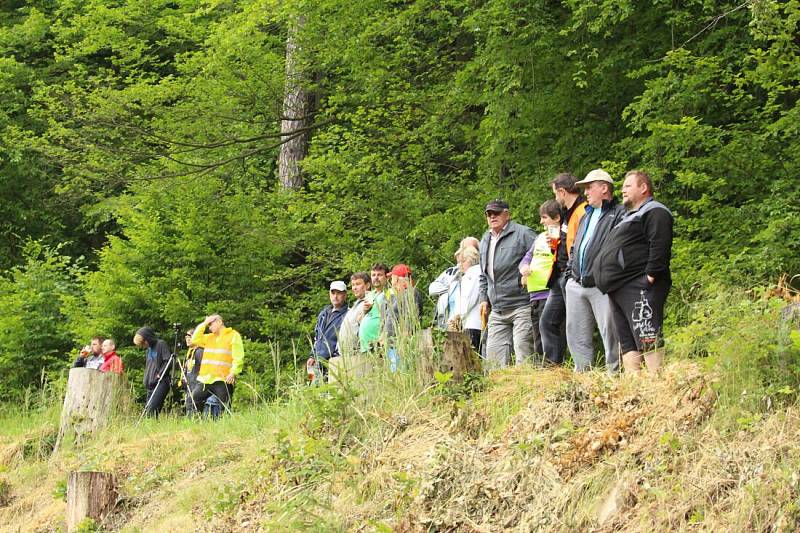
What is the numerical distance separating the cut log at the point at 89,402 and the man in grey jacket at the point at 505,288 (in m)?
4.44

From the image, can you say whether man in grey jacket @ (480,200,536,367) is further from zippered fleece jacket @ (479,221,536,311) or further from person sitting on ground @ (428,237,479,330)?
person sitting on ground @ (428,237,479,330)

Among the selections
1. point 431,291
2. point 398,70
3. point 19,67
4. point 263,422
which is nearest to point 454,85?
point 398,70

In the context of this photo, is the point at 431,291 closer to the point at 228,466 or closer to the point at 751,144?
the point at 228,466

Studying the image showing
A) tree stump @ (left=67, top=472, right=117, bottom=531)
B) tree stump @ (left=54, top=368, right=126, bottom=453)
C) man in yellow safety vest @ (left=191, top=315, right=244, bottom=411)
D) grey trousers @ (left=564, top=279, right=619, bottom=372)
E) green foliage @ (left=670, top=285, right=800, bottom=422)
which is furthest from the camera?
man in yellow safety vest @ (left=191, top=315, right=244, bottom=411)

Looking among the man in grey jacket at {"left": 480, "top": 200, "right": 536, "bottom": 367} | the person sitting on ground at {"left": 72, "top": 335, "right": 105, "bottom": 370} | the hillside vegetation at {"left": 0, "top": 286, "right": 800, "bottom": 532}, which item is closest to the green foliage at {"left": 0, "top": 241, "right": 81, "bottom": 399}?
the person sitting on ground at {"left": 72, "top": 335, "right": 105, "bottom": 370}

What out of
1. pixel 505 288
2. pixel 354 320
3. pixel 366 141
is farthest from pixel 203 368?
pixel 366 141

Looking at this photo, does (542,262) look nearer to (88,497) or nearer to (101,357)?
(88,497)

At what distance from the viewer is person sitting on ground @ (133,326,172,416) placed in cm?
1412

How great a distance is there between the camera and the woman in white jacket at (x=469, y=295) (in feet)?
34.4

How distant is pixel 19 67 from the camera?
993 inches

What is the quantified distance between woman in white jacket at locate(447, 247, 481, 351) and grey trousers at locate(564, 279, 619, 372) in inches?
69.4

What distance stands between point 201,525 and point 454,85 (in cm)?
1005

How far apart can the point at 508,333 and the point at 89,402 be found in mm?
4832

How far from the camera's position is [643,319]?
783 cm
